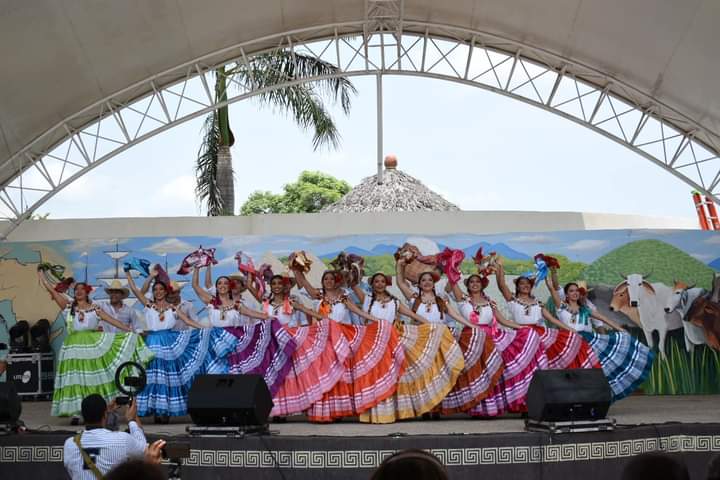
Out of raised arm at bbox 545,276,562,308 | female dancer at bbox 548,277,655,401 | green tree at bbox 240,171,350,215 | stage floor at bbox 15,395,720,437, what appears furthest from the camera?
green tree at bbox 240,171,350,215

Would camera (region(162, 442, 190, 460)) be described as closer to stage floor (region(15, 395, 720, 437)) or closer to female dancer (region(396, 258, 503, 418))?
stage floor (region(15, 395, 720, 437))

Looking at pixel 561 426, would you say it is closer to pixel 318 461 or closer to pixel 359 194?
pixel 318 461

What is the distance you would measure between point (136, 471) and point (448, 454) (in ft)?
13.1

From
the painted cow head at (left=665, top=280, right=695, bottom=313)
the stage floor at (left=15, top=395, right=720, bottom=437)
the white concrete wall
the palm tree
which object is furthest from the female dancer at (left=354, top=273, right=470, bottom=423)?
the palm tree

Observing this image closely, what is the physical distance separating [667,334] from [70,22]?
6917 millimetres

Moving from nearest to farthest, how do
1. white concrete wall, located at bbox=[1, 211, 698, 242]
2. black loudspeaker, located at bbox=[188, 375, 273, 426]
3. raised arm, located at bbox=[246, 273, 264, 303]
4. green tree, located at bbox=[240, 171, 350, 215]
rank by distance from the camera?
black loudspeaker, located at bbox=[188, 375, 273, 426] → raised arm, located at bbox=[246, 273, 264, 303] → white concrete wall, located at bbox=[1, 211, 698, 242] → green tree, located at bbox=[240, 171, 350, 215]

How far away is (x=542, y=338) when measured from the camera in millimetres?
7602

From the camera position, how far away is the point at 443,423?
7.23 metres

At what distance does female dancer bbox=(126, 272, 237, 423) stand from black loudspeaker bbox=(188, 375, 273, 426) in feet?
3.47

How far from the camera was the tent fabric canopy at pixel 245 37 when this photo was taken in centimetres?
884

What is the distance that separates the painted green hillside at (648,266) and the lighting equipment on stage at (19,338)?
19.9 ft

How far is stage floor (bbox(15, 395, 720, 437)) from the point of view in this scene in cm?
667

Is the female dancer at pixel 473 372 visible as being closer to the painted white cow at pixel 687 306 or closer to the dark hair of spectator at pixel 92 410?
the painted white cow at pixel 687 306

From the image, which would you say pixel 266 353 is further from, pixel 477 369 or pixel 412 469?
pixel 412 469
